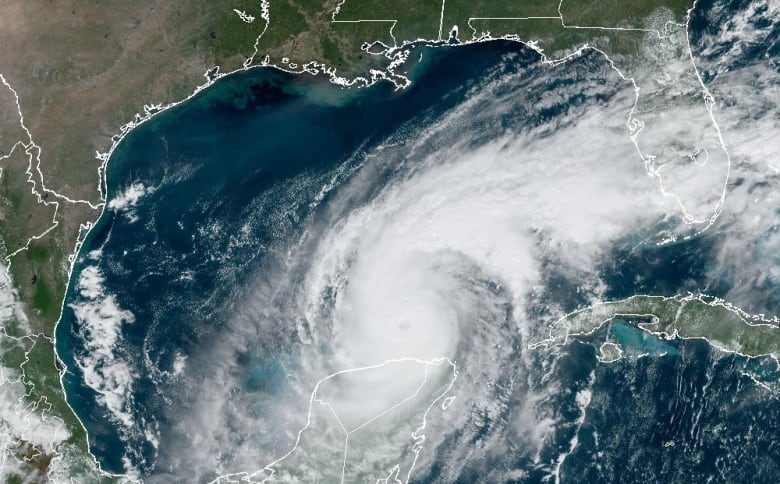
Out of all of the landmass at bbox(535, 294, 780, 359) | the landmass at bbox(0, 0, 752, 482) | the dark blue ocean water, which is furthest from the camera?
the landmass at bbox(0, 0, 752, 482)

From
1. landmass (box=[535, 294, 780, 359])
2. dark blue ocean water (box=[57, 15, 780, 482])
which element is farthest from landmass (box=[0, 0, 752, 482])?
landmass (box=[535, 294, 780, 359])

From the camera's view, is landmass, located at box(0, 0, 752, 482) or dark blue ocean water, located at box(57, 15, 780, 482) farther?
landmass, located at box(0, 0, 752, 482)

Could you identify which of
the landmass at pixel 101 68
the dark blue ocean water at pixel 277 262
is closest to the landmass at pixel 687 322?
the dark blue ocean water at pixel 277 262

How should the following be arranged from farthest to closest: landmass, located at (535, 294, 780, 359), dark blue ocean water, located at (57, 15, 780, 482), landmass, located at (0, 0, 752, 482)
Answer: landmass, located at (0, 0, 752, 482)
landmass, located at (535, 294, 780, 359)
dark blue ocean water, located at (57, 15, 780, 482)

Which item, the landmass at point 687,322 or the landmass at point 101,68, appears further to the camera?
the landmass at point 101,68

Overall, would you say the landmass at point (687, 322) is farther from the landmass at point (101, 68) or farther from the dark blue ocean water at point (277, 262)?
the landmass at point (101, 68)

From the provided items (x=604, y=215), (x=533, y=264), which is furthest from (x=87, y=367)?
(x=604, y=215)

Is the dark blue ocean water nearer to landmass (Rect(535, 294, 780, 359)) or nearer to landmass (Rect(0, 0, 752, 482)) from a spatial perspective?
landmass (Rect(535, 294, 780, 359))
